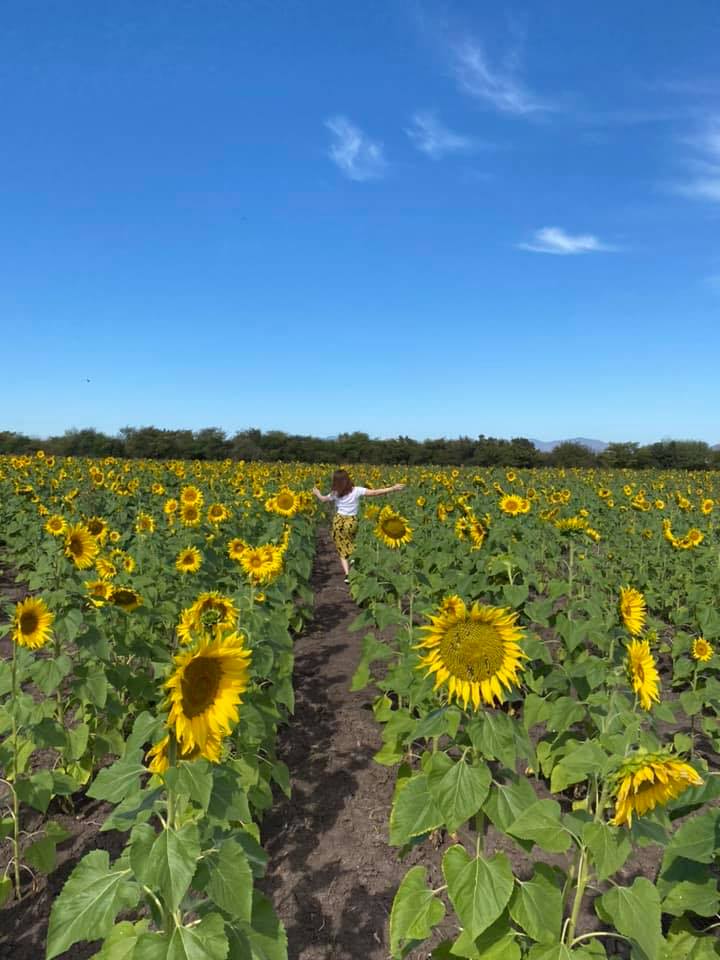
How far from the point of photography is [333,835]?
154 inches

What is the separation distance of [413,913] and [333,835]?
69.9 inches

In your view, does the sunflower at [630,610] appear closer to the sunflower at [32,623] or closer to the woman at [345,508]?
the sunflower at [32,623]

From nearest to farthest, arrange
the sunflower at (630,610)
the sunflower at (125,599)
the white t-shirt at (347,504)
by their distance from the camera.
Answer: the sunflower at (630,610), the sunflower at (125,599), the white t-shirt at (347,504)

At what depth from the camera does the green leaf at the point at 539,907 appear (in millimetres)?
2123

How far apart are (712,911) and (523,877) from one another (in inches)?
83.0

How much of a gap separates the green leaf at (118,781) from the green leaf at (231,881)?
371 millimetres

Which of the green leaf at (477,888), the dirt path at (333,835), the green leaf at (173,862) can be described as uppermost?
the green leaf at (173,862)

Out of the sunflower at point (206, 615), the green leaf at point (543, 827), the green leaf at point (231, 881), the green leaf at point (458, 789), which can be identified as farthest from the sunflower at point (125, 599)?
the green leaf at point (543, 827)

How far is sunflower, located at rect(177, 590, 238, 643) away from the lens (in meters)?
2.93

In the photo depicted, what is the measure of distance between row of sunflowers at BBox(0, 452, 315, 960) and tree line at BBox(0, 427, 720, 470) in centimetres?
4615

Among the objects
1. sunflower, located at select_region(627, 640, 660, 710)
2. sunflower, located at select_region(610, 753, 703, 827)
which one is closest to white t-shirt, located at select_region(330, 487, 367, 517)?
sunflower, located at select_region(627, 640, 660, 710)

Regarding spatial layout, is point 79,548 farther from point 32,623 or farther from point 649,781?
point 649,781

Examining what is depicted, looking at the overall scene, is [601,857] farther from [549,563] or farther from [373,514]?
[373,514]

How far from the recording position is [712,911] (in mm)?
1845
